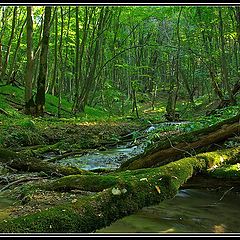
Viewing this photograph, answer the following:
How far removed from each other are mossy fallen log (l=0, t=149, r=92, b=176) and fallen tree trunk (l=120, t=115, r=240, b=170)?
97 cm

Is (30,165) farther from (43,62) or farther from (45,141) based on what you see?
(43,62)

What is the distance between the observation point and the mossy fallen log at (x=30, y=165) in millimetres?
5949

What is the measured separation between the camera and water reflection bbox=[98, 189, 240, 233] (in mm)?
3902

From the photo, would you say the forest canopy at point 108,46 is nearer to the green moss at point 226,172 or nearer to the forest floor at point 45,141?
the forest floor at point 45,141

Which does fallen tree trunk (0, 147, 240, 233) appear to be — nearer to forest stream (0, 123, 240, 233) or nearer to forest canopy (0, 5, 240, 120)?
forest stream (0, 123, 240, 233)

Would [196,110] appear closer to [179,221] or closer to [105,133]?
[105,133]

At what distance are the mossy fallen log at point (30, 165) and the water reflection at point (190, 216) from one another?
1.74 m

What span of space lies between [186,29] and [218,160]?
21.9m

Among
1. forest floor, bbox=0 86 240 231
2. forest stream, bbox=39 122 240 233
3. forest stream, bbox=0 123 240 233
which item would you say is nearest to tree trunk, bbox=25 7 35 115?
forest floor, bbox=0 86 240 231

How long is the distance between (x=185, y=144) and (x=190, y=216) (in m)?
1.72

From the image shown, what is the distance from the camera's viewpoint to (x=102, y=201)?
314cm

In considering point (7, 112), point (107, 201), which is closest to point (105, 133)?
point (7, 112)

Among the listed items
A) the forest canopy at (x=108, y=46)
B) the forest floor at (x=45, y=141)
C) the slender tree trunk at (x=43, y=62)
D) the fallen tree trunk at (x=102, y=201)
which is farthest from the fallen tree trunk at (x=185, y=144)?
the slender tree trunk at (x=43, y=62)

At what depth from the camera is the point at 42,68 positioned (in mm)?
15227
